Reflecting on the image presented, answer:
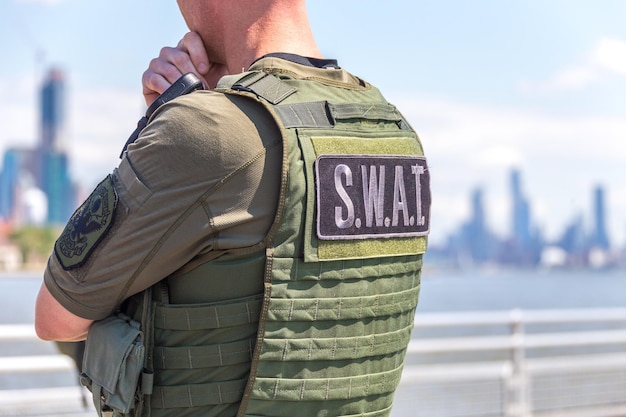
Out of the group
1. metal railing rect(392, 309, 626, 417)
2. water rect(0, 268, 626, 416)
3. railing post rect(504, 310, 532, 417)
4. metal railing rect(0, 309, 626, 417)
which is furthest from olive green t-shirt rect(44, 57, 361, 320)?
water rect(0, 268, 626, 416)

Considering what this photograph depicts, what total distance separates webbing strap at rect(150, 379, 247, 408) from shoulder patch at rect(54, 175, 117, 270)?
30 cm

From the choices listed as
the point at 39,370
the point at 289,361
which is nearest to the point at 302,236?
the point at 289,361

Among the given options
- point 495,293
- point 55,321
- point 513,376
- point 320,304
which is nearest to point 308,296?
point 320,304

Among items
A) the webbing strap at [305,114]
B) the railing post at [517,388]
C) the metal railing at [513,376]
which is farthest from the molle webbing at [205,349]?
the railing post at [517,388]

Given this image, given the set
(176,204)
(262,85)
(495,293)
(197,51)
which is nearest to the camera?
(176,204)

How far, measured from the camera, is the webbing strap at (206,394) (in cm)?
156

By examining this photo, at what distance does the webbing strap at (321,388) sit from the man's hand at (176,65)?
71 cm

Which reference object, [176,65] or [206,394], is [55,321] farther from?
[176,65]

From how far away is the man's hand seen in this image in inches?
75.3

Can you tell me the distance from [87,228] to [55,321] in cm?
19

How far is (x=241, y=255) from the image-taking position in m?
1.53

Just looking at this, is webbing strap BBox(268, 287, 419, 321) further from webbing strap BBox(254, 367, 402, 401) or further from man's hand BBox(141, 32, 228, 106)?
man's hand BBox(141, 32, 228, 106)

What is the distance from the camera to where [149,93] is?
1.96 metres

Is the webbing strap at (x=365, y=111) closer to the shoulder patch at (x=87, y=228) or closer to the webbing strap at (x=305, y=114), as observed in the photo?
the webbing strap at (x=305, y=114)
